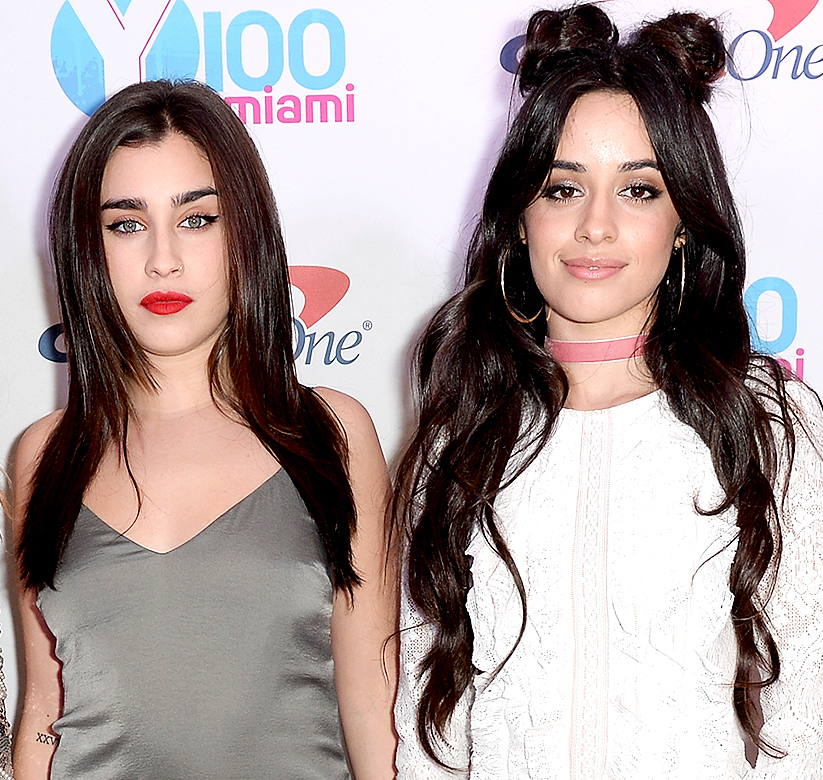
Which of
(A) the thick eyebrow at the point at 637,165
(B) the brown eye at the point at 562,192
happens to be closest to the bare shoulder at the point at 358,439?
(B) the brown eye at the point at 562,192

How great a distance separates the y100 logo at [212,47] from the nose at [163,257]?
635 mm

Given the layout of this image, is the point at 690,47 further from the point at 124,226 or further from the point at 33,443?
the point at 33,443

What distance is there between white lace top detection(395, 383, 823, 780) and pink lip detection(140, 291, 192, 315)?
0.57 m

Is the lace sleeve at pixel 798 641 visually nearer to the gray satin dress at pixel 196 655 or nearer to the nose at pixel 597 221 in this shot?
the nose at pixel 597 221

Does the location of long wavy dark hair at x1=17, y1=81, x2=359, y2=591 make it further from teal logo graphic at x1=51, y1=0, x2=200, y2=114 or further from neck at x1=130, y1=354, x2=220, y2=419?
teal logo graphic at x1=51, y1=0, x2=200, y2=114

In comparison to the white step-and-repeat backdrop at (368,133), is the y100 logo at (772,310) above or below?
below

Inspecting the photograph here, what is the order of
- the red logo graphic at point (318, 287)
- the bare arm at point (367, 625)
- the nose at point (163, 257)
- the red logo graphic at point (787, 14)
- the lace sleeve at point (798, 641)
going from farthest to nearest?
the red logo graphic at point (318, 287)
the red logo graphic at point (787, 14)
the bare arm at point (367, 625)
the nose at point (163, 257)
the lace sleeve at point (798, 641)

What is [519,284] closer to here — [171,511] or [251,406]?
[251,406]

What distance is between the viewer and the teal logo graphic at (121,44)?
2400 millimetres

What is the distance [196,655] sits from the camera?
1800 mm

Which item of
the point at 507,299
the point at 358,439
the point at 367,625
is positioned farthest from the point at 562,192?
the point at 367,625

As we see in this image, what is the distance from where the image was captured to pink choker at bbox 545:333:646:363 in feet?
5.84

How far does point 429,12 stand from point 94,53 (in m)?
0.66

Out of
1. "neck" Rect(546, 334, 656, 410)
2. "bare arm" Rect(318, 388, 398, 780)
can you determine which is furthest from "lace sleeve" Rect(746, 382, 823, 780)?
"bare arm" Rect(318, 388, 398, 780)
